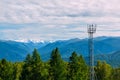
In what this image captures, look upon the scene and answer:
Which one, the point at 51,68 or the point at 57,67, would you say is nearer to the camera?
the point at 57,67

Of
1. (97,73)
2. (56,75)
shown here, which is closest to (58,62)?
(56,75)

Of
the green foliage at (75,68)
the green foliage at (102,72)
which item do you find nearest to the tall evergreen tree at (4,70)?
the green foliage at (75,68)

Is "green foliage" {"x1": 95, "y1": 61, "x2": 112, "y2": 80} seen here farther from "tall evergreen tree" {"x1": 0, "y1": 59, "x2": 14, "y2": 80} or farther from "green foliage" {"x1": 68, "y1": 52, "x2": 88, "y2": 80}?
"tall evergreen tree" {"x1": 0, "y1": 59, "x2": 14, "y2": 80}

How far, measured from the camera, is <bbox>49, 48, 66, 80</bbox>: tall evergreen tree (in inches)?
4104

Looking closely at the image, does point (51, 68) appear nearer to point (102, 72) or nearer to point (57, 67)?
point (57, 67)

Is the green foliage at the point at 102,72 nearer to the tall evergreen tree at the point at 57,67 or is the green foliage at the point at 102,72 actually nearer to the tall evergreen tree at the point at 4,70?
the tall evergreen tree at the point at 57,67

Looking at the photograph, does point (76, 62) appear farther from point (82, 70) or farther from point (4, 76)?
point (4, 76)

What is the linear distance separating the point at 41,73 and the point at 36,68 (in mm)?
1874

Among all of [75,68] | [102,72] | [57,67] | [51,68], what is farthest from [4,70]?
[102,72]

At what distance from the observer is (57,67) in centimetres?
10538

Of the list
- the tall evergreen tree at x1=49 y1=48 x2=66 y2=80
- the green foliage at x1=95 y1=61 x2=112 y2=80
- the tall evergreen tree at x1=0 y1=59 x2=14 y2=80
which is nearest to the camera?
the tall evergreen tree at x1=49 y1=48 x2=66 y2=80

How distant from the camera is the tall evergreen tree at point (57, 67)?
342 ft

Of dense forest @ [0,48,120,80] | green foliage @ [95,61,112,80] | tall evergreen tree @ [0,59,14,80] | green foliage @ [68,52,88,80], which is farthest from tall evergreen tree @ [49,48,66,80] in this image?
green foliage @ [95,61,112,80]

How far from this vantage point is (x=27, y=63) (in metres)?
106
